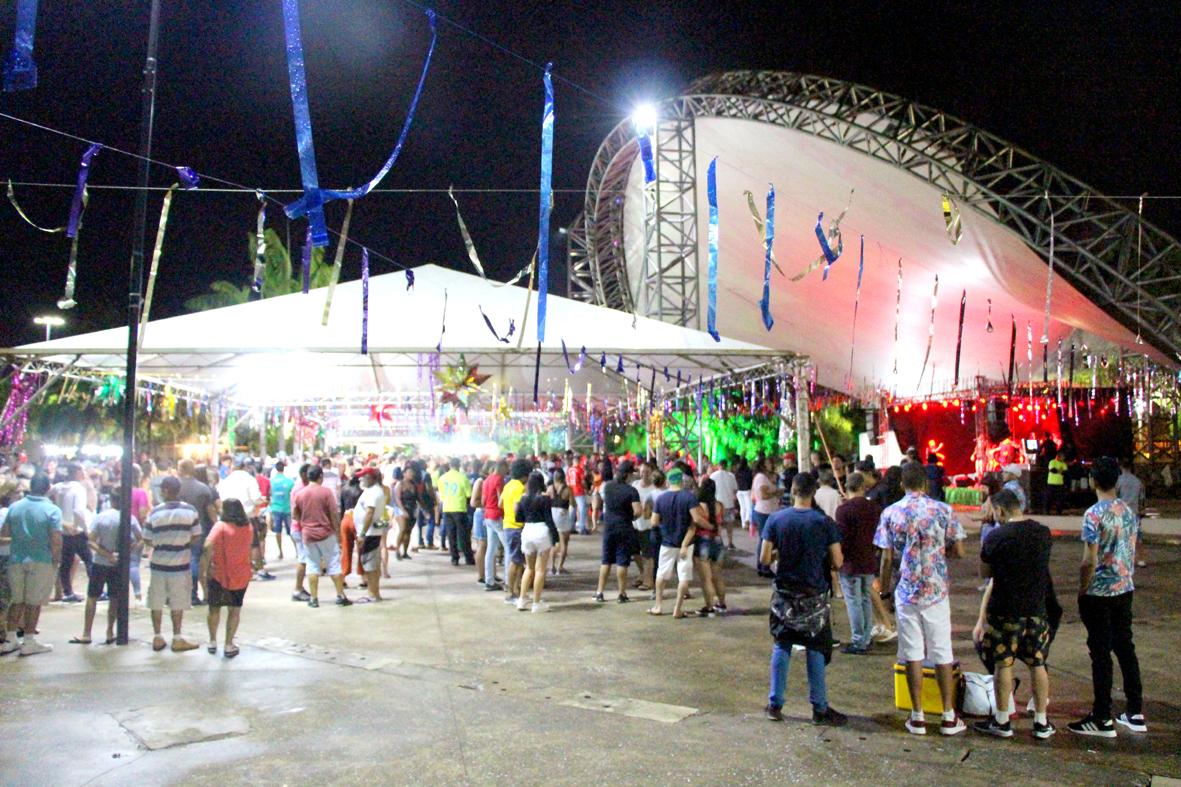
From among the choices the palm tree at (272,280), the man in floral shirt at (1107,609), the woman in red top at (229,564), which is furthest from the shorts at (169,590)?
the palm tree at (272,280)

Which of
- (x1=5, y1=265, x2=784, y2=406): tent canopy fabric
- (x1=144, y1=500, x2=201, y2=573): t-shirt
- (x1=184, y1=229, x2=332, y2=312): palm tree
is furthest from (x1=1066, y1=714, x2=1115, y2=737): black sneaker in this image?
(x1=184, y1=229, x2=332, y2=312): palm tree

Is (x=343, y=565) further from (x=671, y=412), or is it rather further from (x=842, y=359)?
(x=842, y=359)

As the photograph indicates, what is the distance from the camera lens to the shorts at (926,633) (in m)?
5.31

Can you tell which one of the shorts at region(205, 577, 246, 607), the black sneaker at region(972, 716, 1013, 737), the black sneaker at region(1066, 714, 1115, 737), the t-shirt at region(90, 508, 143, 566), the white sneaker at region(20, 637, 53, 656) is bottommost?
Result: the white sneaker at region(20, 637, 53, 656)

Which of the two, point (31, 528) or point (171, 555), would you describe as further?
point (171, 555)

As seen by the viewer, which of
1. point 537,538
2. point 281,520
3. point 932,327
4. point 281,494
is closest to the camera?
point 537,538

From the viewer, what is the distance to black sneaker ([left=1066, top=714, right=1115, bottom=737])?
5.23 m

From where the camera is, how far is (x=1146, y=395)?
2117 centimetres

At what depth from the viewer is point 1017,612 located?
5.19 metres

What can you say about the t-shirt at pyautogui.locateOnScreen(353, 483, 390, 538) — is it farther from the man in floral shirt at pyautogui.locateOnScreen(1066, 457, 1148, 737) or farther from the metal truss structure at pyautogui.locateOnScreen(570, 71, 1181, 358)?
the metal truss structure at pyautogui.locateOnScreen(570, 71, 1181, 358)

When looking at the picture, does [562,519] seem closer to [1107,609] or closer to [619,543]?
[619,543]

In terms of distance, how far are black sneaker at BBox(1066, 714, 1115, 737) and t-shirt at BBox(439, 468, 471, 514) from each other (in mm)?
9302

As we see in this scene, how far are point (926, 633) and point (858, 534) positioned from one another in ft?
6.81

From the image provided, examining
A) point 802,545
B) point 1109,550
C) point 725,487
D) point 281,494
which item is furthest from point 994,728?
point 281,494
